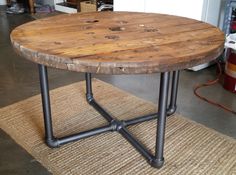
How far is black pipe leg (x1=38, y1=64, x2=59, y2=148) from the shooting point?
4.23ft

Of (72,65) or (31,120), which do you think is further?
(31,120)

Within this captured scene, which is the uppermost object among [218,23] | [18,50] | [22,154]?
[18,50]

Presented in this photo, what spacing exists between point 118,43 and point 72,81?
51.3 inches

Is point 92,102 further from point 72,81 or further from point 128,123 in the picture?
point 72,81

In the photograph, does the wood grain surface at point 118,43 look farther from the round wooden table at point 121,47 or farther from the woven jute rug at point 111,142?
the woven jute rug at point 111,142

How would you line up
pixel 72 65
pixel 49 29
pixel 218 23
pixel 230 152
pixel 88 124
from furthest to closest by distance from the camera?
1. pixel 218 23
2. pixel 88 124
3. pixel 230 152
4. pixel 49 29
5. pixel 72 65

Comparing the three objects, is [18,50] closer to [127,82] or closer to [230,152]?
[230,152]

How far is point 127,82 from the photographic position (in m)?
2.34

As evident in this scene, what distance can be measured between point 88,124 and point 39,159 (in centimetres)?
39

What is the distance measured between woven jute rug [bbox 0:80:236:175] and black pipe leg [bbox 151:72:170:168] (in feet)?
0.15

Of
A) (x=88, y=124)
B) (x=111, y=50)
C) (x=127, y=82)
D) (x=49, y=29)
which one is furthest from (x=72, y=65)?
(x=127, y=82)

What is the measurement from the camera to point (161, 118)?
1242 mm

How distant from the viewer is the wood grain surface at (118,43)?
94 cm

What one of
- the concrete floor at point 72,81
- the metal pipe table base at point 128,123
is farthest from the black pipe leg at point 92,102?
the concrete floor at point 72,81
